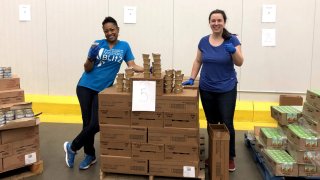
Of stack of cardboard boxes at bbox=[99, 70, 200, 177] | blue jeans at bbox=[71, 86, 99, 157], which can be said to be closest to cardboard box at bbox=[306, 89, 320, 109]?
stack of cardboard boxes at bbox=[99, 70, 200, 177]

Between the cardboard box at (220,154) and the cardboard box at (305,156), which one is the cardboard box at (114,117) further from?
the cardboard box at (305,156)

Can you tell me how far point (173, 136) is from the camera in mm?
2982

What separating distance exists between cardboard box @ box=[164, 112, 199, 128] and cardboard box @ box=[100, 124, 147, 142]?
0.71 feet

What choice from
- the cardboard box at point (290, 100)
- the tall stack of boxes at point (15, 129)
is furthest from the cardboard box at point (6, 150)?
the cardboard box at point (290, 100)

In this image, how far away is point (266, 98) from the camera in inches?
213

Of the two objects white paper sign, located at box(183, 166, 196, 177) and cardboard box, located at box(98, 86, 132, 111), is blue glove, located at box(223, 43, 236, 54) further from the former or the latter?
white paper sign, located at box(183, 166, 196, 177)

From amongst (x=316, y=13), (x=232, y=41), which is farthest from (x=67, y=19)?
(x=316, y=13)

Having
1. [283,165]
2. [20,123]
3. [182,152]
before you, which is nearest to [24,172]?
[20,123]

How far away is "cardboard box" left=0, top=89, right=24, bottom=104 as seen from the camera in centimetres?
327

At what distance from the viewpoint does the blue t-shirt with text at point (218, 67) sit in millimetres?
3269

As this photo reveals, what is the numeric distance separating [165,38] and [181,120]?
2.68 m

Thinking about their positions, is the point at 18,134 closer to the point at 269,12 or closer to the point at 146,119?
the point at 146,119

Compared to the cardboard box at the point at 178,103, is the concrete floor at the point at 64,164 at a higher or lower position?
lower

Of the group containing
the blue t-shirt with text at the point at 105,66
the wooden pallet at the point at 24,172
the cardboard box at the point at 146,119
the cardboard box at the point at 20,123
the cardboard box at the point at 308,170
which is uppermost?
the blue t-shirt with text at the point at 105,66
